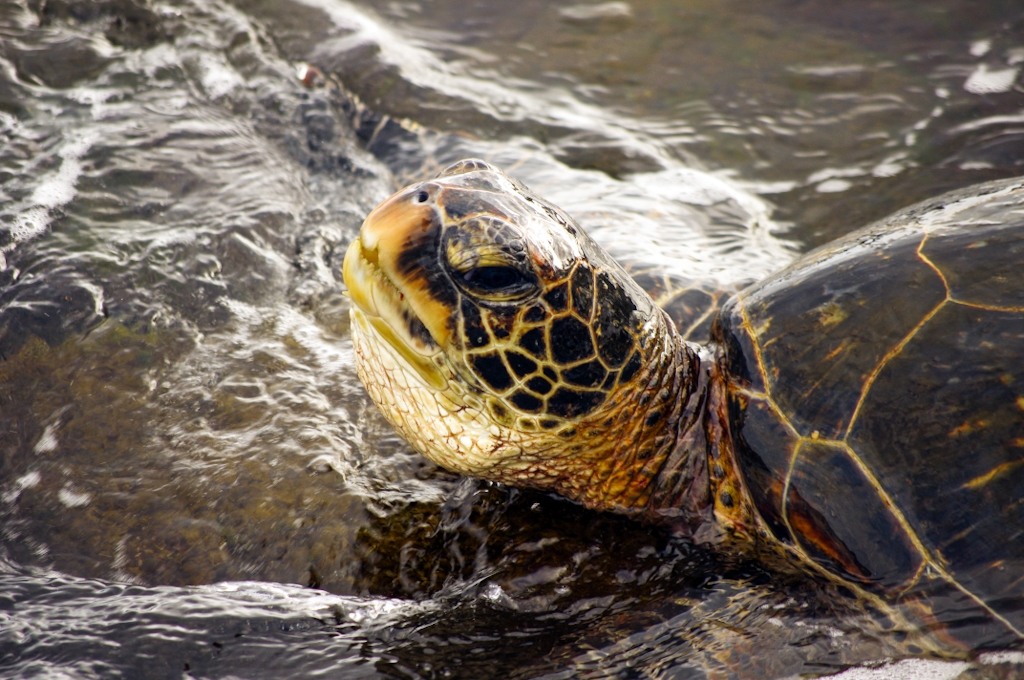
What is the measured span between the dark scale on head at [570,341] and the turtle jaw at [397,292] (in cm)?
34

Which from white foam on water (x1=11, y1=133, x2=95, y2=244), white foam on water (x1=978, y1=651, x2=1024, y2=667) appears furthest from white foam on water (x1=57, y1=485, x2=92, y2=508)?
white foam on water (x1=978, y1=651, x2=1024, y2=667)

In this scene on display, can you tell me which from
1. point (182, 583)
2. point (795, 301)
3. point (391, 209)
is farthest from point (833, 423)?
point (182, 583)

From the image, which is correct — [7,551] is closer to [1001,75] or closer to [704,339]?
[704,339]

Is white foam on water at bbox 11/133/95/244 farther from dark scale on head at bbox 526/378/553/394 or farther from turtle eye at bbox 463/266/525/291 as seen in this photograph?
dark scale on head at bbox 526/378/553/394

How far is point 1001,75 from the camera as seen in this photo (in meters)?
4.51

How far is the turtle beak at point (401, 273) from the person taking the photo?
6.63 ft

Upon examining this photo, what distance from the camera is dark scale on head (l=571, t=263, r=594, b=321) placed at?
2.16 metres

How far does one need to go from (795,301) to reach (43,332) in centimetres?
273

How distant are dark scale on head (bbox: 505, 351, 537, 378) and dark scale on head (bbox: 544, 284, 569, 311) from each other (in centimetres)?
17

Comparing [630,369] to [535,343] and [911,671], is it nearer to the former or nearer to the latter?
[535,343]

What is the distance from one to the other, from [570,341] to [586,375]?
0.41ft

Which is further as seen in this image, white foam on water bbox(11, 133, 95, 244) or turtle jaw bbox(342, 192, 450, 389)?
white foam on water bbox(11, 133, 95, 244)

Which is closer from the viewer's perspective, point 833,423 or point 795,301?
point 833,423

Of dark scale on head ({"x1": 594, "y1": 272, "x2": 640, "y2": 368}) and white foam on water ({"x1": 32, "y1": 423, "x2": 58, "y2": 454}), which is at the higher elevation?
dark scale on head ({"x1": 594, "y1": 272, "x2": 640, "y2": 368})
